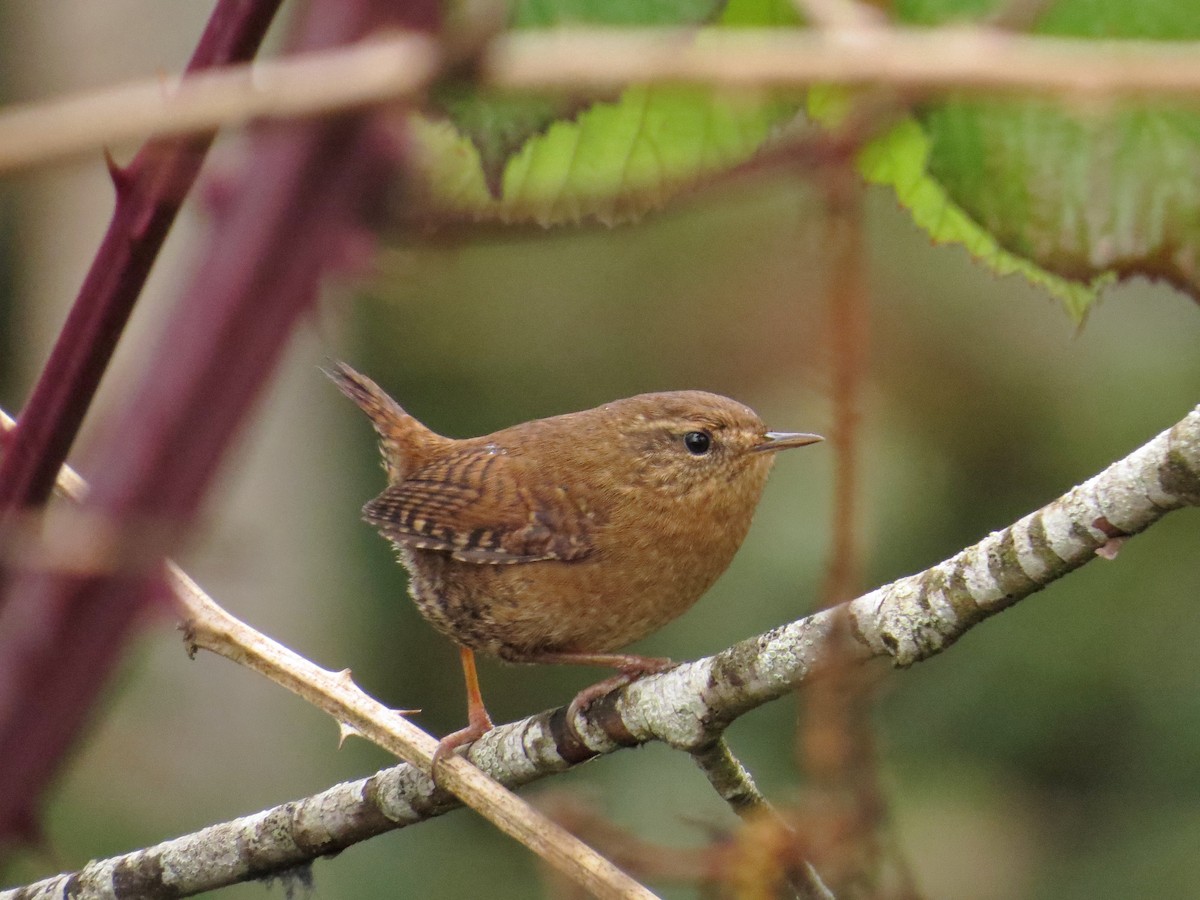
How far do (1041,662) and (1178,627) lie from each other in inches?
22.6

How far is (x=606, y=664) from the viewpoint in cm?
312

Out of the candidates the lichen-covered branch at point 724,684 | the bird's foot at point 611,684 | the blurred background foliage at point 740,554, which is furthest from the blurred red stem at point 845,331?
the blurred background foliage at point 740,554

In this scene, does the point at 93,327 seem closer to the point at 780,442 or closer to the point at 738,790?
the point at 738,790

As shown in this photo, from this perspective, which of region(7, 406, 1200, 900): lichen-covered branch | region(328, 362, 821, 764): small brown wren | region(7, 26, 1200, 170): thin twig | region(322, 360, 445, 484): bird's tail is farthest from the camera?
region(322, 360, 445, 484): bird's tail

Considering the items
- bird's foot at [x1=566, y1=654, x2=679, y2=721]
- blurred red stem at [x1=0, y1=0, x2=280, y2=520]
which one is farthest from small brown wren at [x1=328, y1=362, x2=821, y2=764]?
blurred red stem at [x1=0, y1=0, x2=280, y2=520]

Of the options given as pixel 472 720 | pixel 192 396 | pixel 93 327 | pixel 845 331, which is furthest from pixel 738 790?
pixel 192 396

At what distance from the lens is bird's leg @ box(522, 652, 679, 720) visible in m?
2.47

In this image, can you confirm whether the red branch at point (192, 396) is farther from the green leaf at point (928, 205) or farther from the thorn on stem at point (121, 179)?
the green leaf at point (928, 205)

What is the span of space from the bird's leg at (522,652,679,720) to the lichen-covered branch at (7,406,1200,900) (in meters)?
0.04

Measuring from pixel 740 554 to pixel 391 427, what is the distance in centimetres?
285

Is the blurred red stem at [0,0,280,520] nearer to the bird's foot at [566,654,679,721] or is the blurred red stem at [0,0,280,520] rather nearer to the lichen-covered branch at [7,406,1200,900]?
the lichen-covered branch at [7,406,1200,900]

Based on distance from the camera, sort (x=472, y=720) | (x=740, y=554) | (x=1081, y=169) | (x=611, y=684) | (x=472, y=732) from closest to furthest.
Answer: (x=1081, y=169)
(x=611, y=684)
(x=472, y=732)
(x=472, y=720)
(x=740, y=554)

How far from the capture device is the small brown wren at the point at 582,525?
322 centimetres

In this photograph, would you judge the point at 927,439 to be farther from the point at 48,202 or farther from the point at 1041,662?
the point at 48,202
